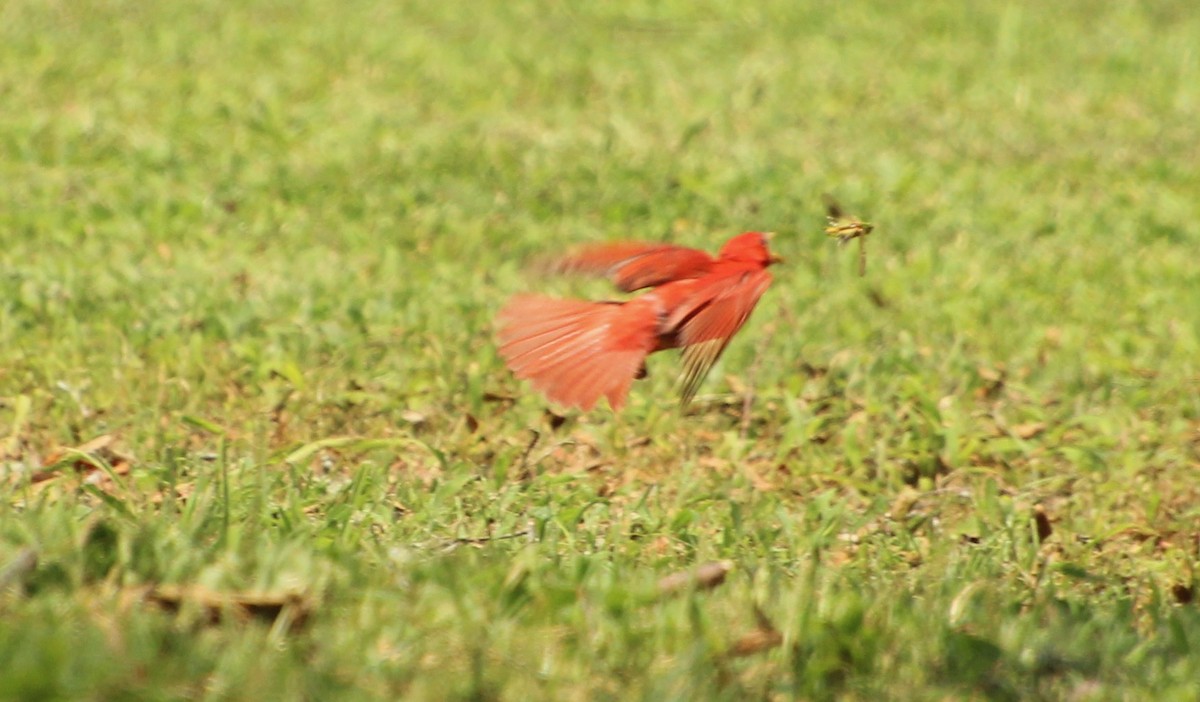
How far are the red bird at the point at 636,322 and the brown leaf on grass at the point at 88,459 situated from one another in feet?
3.26

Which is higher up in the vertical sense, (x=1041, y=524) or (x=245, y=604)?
(x=245, y=604)

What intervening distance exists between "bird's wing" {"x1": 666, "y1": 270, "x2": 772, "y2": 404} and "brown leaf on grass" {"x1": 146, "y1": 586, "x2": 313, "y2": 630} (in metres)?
1.34

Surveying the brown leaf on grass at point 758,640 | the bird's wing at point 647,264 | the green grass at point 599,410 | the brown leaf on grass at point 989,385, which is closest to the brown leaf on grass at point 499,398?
the green grass at point 599,410

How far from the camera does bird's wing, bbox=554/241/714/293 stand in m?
3.88

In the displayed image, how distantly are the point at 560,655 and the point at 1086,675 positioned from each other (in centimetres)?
89

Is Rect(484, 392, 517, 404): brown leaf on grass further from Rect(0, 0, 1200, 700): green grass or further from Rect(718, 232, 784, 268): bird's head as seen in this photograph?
Rect(718, 232, 784, 268): bird's head

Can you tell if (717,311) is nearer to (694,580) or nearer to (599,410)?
(694,580)

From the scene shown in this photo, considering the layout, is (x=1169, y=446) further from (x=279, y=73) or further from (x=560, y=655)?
(x=279, y=73)

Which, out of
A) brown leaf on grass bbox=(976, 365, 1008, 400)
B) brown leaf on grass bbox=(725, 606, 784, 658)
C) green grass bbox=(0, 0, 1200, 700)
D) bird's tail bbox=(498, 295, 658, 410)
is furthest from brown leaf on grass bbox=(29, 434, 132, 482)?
brown leaf on grass bbox=(976, 365, 1008, 400)

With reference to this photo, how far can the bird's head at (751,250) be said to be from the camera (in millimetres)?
3855

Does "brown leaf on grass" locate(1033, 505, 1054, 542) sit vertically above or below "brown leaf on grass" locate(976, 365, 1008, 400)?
below

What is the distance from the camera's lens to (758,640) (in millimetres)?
2807

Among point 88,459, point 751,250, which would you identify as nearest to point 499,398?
point 751,250

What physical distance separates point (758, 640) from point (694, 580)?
0.62ft
